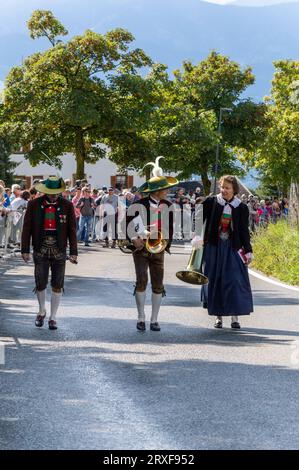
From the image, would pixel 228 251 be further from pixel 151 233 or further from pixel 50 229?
pixel 50 229

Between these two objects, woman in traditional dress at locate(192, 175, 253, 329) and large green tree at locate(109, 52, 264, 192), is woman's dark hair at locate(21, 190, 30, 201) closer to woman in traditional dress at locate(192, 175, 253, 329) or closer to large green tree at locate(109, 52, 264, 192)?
woman in traditional dress at locate(192, 175, 253, 329)

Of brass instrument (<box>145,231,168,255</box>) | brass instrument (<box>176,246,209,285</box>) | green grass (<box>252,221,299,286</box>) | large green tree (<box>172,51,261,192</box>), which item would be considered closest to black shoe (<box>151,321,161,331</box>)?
brass instrument (<box>176,246,209,285</box>)

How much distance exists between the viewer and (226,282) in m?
10.7

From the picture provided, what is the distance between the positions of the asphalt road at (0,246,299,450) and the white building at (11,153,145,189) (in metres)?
64.6

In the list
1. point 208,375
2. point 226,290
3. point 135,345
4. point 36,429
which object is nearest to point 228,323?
point 226,290

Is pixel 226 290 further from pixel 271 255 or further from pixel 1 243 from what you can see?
pixel 1 243

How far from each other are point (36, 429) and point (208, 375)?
2.26m

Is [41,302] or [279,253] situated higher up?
[279,253]

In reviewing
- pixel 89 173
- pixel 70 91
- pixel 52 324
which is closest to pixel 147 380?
pixel 52 324

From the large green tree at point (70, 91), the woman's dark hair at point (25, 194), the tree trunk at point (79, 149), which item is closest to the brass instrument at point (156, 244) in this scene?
the woman's dark hair at point (25, 194)

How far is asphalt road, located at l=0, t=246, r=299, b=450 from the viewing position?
18.5 feet

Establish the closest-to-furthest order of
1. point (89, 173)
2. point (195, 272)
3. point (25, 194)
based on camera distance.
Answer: point (195, 272)
point (25, 194)
point (89, 173)

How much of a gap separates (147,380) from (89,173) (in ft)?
235
